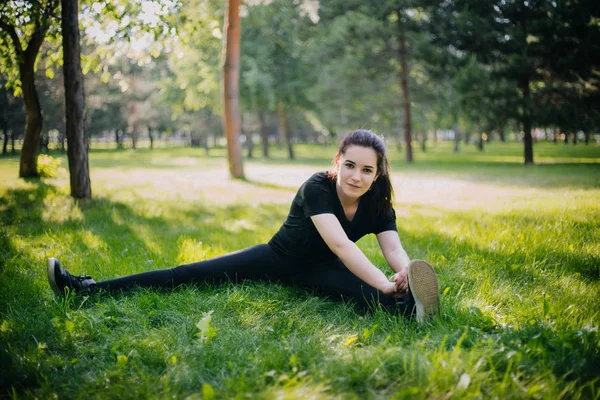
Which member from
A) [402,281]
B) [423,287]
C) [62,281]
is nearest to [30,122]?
[62,281]

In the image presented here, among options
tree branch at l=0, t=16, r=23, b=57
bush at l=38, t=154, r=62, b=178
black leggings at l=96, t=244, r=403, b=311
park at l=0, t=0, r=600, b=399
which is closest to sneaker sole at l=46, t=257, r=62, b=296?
park at l=0, t=0, r=600, b=399

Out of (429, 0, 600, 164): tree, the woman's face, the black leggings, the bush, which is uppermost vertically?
(429, 0, 600, 164): tree

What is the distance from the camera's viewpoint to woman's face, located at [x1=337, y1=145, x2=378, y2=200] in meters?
3.13

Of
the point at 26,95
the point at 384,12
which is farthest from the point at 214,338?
the point at 384,12

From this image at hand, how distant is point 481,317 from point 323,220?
1.30 meters

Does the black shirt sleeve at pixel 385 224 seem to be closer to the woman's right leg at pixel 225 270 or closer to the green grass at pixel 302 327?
the green grass at pixel 302 327

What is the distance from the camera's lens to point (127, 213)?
7137 mm

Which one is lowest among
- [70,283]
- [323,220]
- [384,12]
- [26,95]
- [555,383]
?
[555,383]

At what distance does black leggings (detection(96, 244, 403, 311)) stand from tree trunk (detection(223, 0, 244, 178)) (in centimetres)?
A: 1045

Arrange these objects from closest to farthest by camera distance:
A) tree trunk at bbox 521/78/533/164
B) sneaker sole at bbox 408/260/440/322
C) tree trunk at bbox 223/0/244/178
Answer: sneaker sole at bbox 408/260/440/322
tree trunk at bbox 223/0/244/178
tree trunk at bbox 521/78/533/164

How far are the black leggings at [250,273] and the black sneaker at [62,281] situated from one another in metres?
0.11

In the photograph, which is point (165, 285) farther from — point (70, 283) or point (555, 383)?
point (555, 383)

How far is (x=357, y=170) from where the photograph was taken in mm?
3127

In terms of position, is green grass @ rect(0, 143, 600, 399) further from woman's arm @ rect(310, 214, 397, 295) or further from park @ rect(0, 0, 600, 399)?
woman's arm @ rect(310, 214, 397, 295)
